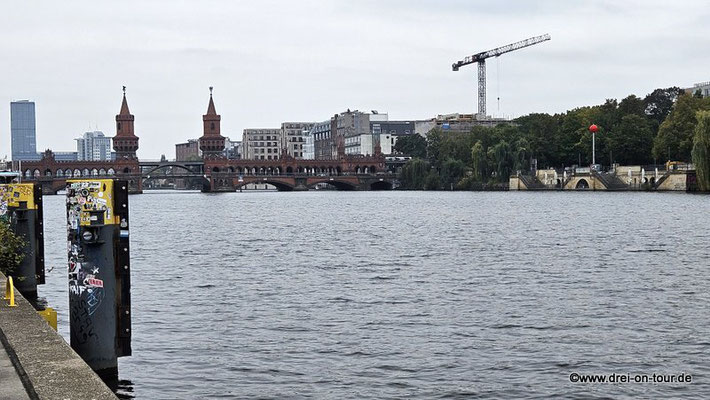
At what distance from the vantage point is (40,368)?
12.0m

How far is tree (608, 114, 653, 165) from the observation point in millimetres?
155250

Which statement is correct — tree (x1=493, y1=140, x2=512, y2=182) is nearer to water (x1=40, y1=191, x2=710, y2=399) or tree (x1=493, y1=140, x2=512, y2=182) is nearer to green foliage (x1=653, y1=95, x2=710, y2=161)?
green foliage (x1=653, y1=95, x2=710, y2=161)

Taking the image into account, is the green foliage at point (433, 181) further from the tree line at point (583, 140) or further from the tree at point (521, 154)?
the tree at point (521, 154)

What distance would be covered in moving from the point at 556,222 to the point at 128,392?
59.5 meters

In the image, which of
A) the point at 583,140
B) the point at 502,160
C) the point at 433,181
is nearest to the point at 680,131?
the point at 583,140

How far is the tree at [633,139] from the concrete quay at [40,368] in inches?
5881

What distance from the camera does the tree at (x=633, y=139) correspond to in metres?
155

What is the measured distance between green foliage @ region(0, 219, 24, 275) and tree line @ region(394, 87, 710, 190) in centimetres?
12963

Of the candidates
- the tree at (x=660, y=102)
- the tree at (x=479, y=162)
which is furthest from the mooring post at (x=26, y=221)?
the tree at (x=660, y=102)

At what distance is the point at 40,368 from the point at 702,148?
371ft

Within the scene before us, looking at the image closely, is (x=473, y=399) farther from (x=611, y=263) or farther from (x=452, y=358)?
(x=611, y=263)

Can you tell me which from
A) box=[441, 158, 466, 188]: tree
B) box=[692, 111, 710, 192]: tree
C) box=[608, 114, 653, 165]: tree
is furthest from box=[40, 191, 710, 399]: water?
box=[441, 158, 466, 188]: tree

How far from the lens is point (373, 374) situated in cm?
1897

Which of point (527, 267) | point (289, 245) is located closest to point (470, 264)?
point (527, 267)
